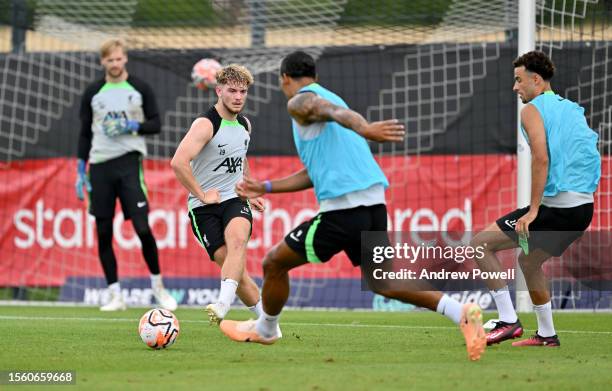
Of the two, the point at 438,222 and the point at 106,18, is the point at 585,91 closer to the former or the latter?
the point at 438,222

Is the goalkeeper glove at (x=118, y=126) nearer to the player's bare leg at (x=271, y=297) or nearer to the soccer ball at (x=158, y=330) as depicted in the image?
the soccer ball at (x=158, y=330)

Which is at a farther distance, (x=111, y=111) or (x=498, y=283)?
(x=111, y=111)

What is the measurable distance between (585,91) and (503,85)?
1173 mm

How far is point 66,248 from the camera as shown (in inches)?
622

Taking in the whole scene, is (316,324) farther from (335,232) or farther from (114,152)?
(335,232)

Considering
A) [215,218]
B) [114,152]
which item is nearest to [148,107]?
[114,152]

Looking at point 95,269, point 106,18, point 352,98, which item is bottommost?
point 95,269

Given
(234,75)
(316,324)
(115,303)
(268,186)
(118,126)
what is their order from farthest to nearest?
(115,303), (118,126), (316,324), (234,75), (268,186)

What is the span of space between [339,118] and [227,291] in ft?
7.76

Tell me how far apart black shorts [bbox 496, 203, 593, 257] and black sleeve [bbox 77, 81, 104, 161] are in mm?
6153

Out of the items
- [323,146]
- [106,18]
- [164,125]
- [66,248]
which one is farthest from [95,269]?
[323,146]

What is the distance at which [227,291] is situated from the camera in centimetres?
941

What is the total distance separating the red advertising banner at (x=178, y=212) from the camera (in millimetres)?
15211

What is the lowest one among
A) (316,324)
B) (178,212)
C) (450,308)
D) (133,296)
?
(133,296)
